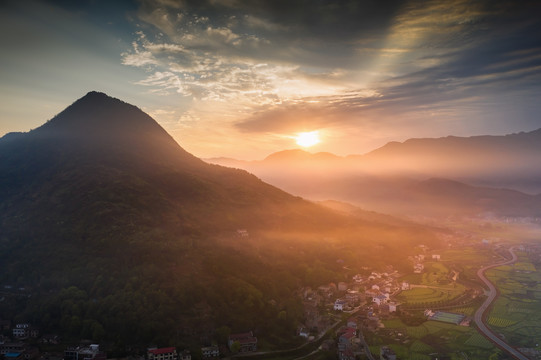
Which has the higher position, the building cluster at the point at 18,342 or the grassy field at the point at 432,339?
the building cluster at the point at 18,342

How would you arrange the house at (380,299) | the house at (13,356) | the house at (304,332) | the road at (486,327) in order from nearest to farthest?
1. the house at (13,356)
2. the road at (486,327)
3. the house at (304,332)
4. the house at (380,299)

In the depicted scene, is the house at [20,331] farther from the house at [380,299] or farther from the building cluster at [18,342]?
the house at [380,299]

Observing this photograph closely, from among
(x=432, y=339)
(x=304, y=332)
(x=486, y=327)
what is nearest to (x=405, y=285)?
(x=486, y=327)

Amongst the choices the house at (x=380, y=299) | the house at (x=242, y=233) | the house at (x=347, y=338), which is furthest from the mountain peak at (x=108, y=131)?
the house at (x=347, y=338)

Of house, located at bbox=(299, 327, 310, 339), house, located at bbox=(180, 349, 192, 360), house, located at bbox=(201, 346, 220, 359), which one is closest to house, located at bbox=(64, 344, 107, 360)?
house, located at bbox=(180, 349, 192, 360)

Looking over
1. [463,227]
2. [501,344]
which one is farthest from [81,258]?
[463,227]

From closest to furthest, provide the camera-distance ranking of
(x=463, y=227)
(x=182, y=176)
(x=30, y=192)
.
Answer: (x=30, y=192), (x=182, y=176), (x=463, y=227)

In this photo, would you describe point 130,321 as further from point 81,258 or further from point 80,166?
point 80,166
